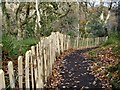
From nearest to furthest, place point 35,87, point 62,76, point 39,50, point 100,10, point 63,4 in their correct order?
point 35,87, point 39,50, point 62,76, point 63,4, point 100,10

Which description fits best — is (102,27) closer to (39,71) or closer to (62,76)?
(62,76)

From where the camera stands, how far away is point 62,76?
33.0ft

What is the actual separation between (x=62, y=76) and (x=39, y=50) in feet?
7.74

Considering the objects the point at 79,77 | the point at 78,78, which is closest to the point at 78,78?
the point at 78,78

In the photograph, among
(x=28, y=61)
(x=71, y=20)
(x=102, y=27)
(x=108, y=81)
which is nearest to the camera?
(x=28, y=61)

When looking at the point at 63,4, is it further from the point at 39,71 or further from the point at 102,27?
the point at 39,71

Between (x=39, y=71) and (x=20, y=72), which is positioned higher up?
(x=20, y=72)

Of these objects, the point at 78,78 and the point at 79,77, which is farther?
the point at 79,77

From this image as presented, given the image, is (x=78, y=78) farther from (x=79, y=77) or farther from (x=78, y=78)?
(x=79, y=77)

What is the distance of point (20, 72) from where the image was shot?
18.7ft

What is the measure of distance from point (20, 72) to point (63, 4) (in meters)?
27.1

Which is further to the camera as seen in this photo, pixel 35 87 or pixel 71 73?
pixel 71 73

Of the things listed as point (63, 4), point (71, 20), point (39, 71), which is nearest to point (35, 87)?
point (39, 71)

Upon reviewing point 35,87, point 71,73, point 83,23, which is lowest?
point 83,23
